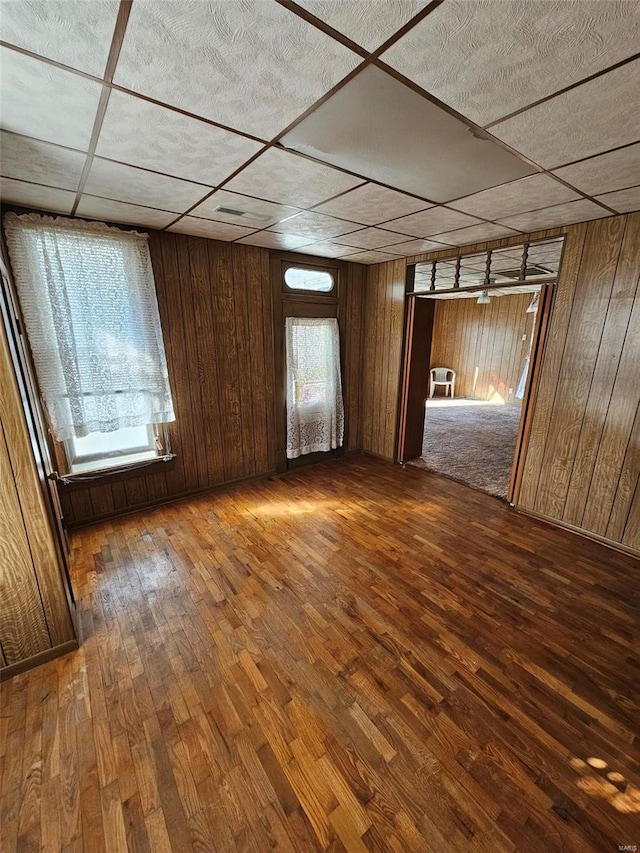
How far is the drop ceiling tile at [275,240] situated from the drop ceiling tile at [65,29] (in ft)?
6.57

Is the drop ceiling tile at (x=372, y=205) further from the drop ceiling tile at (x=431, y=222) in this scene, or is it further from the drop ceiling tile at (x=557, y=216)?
the drop ceiling tile at (x=557, y=216)

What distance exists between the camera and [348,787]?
4.15 feet

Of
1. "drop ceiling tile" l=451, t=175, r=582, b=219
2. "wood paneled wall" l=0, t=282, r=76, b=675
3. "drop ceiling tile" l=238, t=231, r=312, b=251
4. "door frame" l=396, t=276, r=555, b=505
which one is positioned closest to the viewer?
"wood paneled wall" l=0, t=282, r=76, b=675

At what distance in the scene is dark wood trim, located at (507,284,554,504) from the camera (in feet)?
9.47

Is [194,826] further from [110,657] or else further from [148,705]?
[110,657]

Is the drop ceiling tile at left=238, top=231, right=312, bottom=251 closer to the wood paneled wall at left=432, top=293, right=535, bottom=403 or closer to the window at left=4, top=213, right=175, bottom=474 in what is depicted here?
the window at left=4, top=213, right=175, bottom=474

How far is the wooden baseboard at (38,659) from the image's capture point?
1.68 metres

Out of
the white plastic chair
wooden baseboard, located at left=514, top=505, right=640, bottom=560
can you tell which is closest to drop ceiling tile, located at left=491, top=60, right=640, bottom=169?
wooden baseboard, located at left=514, top=505, right=640, bottom=560

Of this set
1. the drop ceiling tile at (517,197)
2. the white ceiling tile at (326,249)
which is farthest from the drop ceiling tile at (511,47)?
the white ceiling tile at (326,249)

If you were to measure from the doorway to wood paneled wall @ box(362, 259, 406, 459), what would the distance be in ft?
0.41

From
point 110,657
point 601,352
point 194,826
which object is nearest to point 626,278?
point 601,352

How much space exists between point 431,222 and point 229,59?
6.46 feet

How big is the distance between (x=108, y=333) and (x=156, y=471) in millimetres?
1327

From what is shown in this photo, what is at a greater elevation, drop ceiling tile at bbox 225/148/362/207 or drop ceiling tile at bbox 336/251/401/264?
drop ceiling tile at bbox 336/251/401/264
